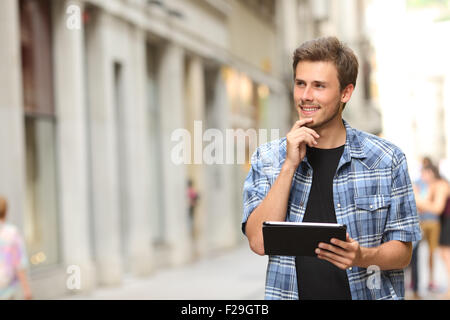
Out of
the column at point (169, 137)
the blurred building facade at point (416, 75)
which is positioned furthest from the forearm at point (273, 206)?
the column at point (169, 137)

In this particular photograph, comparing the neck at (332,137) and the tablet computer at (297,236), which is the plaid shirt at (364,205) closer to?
the neck at (332,137)

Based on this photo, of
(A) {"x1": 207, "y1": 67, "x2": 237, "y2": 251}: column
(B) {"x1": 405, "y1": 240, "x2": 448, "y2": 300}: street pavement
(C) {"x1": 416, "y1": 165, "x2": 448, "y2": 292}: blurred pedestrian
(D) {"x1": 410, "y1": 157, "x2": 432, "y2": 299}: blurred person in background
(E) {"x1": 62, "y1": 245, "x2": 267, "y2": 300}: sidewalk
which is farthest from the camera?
(A) {"x1": 207, "y1": 67, "x2": 237, "y2": 251}: column

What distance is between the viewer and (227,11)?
20.4 metres

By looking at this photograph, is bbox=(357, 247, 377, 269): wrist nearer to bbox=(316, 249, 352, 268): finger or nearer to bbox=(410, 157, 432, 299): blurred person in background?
bbox=(316, 249, 352, 268): finger

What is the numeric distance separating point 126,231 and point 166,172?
252cm

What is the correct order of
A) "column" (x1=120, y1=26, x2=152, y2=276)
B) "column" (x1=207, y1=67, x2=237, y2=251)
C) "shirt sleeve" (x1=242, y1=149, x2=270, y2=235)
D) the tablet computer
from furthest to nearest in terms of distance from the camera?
"column" (x1=207, y1=67, x2=237, y2=251), "column" (x1=120, y1=26, x2=152, y2=276), "shirt sleeve" (x1=242, y1=149, x2=270, y2=235), the tablet computer

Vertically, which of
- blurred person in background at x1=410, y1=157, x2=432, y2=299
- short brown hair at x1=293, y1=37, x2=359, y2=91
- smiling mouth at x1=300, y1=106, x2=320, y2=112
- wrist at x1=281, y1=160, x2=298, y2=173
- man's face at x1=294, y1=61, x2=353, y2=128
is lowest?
blurred person in background at x1=410, y1=157, x2=432, y2=299

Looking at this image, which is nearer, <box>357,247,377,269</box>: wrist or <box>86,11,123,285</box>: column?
<box>357,247,377,269</box>: wrist

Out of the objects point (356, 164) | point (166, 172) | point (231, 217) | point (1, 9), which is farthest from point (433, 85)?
point (356, 164)

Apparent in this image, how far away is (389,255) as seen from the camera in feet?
8.59

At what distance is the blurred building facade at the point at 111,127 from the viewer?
1120 cm

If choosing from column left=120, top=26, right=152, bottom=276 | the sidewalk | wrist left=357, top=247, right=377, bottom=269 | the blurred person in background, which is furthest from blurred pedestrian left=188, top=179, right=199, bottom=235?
wrist left=357, top=247, right=377, bottom=269

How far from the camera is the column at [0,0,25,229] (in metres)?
9.89
